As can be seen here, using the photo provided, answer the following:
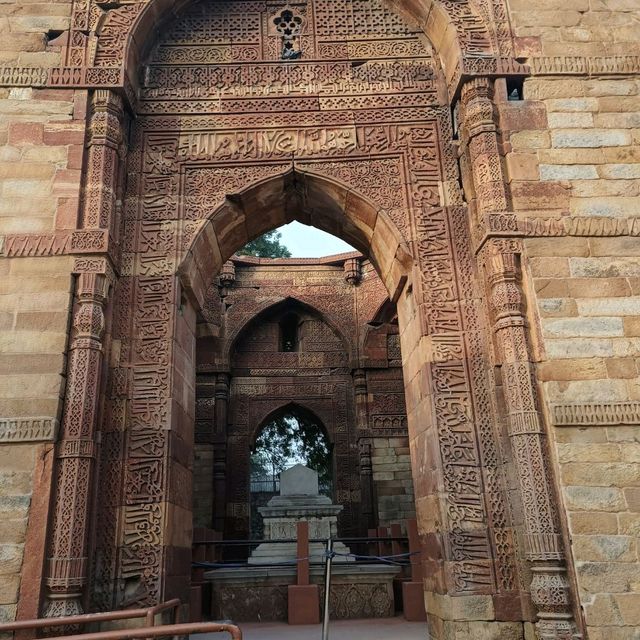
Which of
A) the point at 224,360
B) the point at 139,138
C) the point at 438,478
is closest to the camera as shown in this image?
the point at 438,478

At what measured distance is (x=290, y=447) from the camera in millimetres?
14883

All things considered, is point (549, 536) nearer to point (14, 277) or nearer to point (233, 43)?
point (14, 277)

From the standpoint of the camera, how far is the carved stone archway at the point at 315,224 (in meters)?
4.49

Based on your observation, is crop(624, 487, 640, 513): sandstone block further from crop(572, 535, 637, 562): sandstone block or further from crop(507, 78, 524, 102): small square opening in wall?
crop(507, 78, 524, 102): small square opening in wall

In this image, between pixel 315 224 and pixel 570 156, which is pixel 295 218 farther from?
pixel 570 156

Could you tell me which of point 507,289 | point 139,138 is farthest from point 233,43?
point 507,289

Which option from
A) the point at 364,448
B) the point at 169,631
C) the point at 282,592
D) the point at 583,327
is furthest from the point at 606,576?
the point at 364,448

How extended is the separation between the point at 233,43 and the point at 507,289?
3.86m

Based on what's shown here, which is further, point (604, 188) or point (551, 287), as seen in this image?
point (604, 188)

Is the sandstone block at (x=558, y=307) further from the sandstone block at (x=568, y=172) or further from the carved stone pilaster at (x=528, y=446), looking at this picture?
the sandstone block at (x=568, y=172)

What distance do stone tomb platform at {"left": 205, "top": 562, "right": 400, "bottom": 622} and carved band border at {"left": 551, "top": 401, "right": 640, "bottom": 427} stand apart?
3610mm

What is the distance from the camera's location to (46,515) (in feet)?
13.8

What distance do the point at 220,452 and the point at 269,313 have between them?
116 inches

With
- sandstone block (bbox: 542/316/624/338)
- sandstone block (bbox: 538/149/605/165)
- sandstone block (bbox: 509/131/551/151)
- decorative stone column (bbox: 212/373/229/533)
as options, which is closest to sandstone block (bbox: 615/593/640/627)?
sandstone block (bbox: 542/316/624/338)
